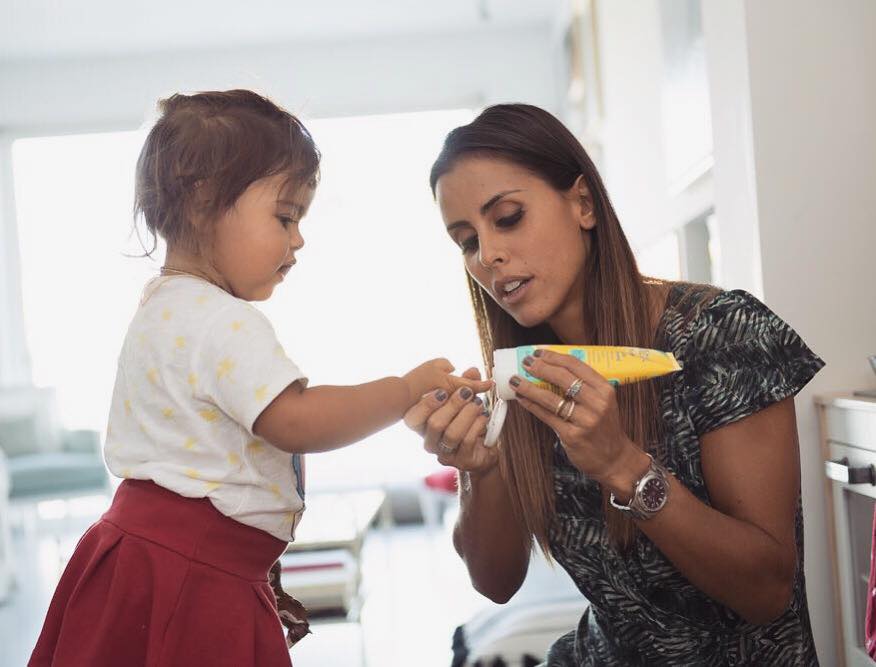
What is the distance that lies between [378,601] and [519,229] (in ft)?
11.3

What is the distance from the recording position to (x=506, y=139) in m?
1.28

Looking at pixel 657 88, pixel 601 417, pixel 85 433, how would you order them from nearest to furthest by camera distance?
pixel 601 417 → pixel 657 88 → pixel 85 433

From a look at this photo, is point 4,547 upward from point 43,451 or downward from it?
downward

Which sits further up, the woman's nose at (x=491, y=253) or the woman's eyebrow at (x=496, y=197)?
the woman's eyebrow at (x=496, y=197)

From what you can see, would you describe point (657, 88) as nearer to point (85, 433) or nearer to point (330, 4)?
point (330, 4)

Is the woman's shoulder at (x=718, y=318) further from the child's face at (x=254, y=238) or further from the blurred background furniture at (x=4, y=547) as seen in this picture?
the blurred background furniture at (x=4, y=547)

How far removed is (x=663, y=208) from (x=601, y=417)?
8.87 feet

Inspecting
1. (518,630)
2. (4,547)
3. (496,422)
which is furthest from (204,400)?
(4,547)

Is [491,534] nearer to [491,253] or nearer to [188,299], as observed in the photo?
[491,253]

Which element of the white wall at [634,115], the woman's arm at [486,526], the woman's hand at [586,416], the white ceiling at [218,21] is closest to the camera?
the woman's hand at [586,416]

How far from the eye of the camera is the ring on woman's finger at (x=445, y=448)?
3.83 ft

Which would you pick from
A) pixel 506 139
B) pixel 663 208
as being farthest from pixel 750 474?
pixel 663 208

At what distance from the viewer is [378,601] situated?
4.40 m

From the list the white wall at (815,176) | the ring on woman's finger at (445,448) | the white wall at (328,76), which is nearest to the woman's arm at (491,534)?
the ring on woman's finger at (445,448)
